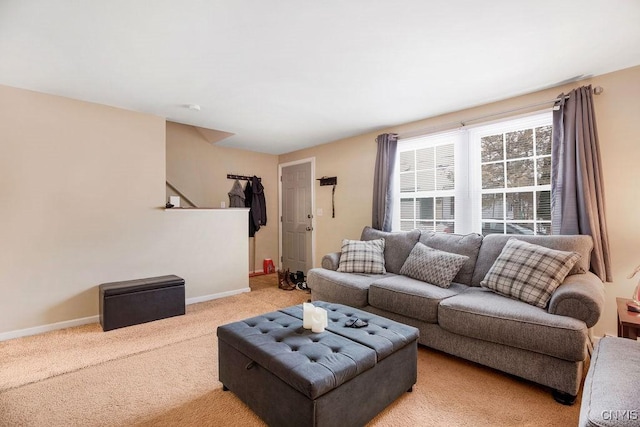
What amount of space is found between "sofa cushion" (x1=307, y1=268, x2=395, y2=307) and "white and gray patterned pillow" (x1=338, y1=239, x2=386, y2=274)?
0.24 feet

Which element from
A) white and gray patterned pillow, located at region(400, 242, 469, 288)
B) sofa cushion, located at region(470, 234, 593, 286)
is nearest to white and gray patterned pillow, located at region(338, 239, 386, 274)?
white and gray patterned pillow, located at region(400, 242, 469, 288)

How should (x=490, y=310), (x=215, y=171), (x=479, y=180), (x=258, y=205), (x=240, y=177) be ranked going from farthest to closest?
(x=258, y=205)
(x=240, y=177)
(x=215, y=171)
(x=479, y=180)
(x=490, y=310)

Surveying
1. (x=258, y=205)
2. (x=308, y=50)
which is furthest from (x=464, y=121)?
(x=258, y=205)

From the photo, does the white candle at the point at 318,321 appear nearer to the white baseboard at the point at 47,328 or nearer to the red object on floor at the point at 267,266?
the white baseboard at the point at 47,328

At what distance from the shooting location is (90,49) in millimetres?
2068

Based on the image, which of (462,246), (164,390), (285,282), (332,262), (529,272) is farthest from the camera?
(285,282)

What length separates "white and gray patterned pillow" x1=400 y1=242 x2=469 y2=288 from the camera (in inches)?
106

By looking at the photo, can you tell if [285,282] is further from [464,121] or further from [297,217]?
[464,121]

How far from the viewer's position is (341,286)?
2.98 meters

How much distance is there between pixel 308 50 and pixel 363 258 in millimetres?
2146

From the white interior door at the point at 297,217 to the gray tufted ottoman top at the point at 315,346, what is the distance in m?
3.06

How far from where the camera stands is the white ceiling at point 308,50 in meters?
1.68

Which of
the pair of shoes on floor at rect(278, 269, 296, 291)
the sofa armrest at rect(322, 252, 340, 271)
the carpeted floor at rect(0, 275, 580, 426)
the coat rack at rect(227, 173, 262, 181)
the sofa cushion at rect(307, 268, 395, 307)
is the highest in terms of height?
the coat rack at rect(227, 173, 262, 181)
